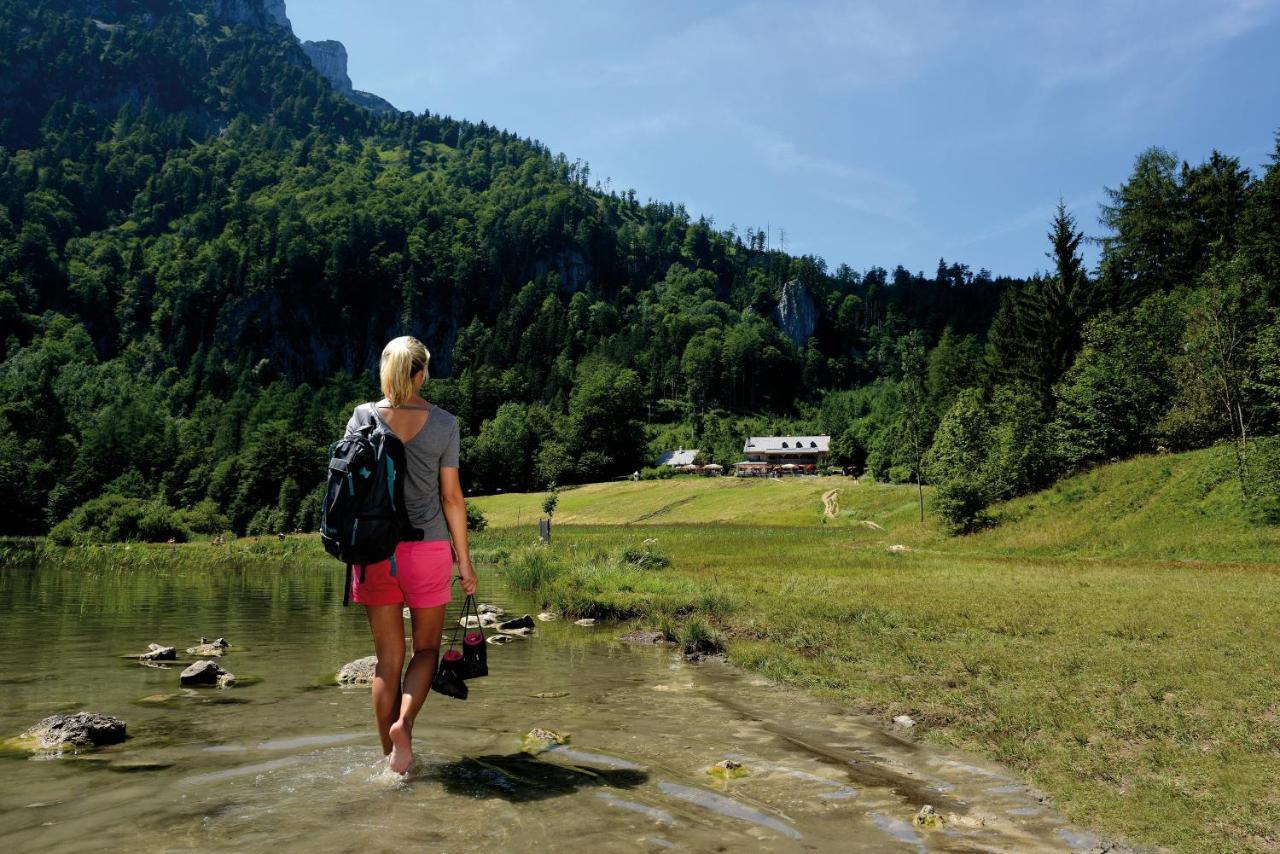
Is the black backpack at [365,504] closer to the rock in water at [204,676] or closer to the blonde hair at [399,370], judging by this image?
the blonde hair at [399,370]

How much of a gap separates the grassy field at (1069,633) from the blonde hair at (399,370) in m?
6.57

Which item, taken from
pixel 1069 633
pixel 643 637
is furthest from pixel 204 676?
pixel 1069 633

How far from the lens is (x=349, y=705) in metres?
9.83

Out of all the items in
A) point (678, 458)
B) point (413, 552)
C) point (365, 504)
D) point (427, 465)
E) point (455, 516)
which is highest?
point (678, 458)

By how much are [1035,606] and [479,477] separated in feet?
431

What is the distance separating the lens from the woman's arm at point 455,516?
683cm

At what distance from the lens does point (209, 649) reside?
48.0 feet

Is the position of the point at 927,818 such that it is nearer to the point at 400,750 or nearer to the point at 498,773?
the point at 498,773

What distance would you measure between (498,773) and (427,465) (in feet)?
9.41

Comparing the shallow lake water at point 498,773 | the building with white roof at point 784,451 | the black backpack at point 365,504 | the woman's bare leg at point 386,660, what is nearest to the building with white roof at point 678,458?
the building with white roof at point 784,451

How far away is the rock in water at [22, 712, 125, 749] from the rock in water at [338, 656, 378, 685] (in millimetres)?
3652

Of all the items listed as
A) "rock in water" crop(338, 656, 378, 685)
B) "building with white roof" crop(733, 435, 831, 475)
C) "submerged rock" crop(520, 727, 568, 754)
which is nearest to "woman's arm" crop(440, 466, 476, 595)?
"submerged rock" crop(520, 727, 568, 754)

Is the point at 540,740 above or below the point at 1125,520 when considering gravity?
above

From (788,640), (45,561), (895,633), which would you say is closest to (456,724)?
(788,640)
